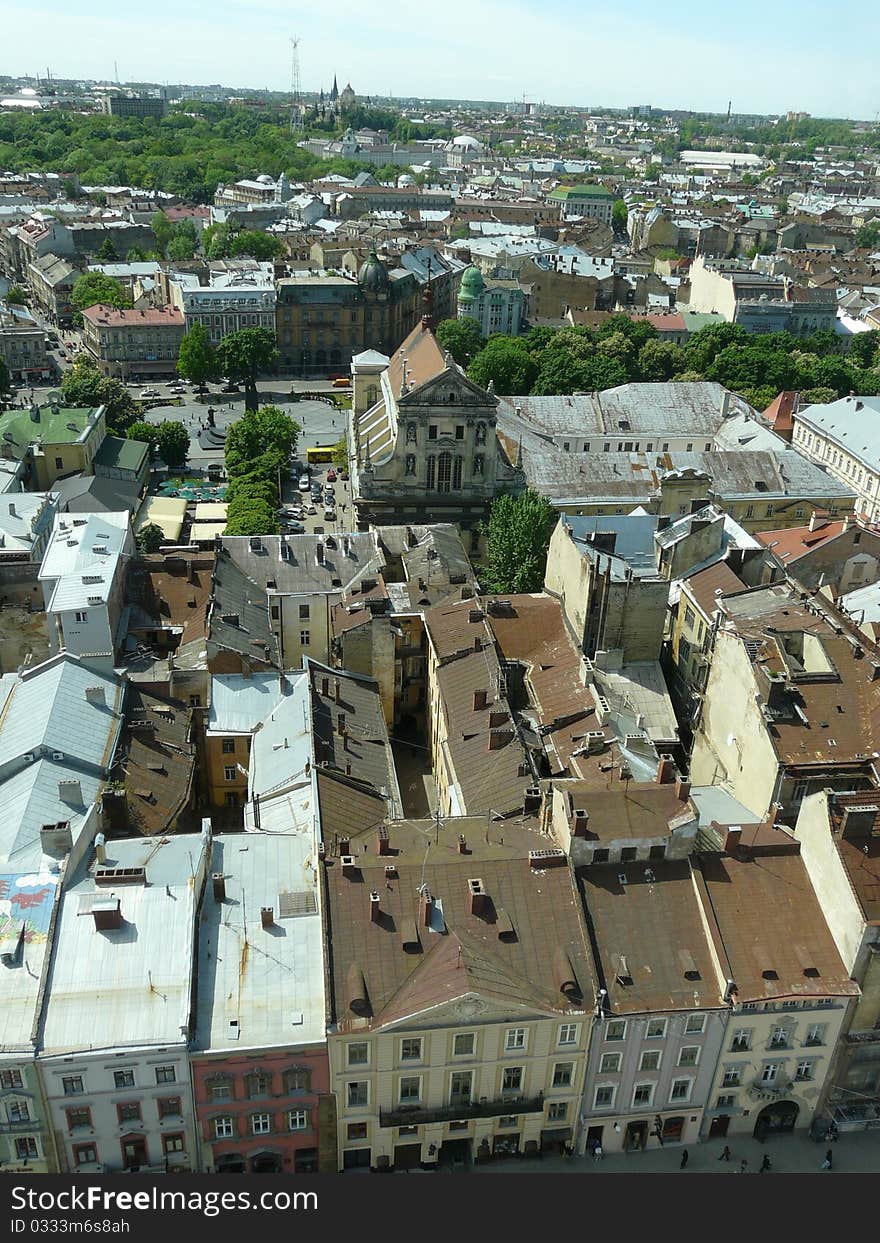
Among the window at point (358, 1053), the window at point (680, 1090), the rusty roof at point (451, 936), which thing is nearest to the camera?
the window at point (358, 1053)

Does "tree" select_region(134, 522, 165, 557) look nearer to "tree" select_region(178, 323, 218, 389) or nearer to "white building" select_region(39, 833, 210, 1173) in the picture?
"white building" select_region(39, 833, 210, 1173)

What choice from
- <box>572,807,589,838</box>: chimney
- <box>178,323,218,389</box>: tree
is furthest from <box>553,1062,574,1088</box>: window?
<box>178,323,218,389</box>: tree

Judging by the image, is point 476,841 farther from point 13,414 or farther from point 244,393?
point 244,393

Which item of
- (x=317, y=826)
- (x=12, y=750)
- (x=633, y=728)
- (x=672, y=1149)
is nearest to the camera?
(x=672, y=1149)

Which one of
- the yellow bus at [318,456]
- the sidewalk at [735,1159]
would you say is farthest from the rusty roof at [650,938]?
the yellow bus at [318,456]

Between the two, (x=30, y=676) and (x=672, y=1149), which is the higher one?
(x=30, y=676)

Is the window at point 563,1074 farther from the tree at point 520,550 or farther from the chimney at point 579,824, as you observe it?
the tree at point 520,550

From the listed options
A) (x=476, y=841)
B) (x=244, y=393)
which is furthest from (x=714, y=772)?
(x=244, y=393)
